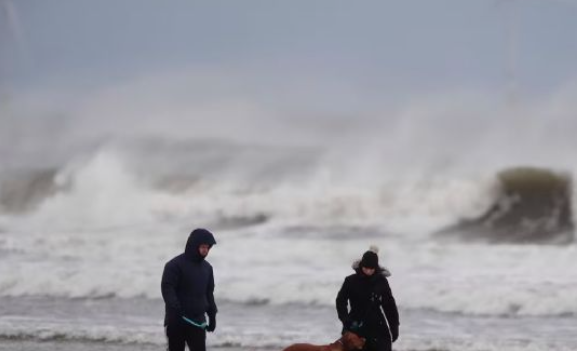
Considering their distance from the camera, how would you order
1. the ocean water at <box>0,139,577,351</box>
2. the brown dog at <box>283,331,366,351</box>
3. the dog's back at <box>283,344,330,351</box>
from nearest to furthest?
the dog's back at <box>283,344,330,351</box>
the brown dog at <box>283,331,366,351</box>
the ocean water at <box>0,139,577,351</box>

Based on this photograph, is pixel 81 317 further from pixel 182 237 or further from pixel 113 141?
pixel 113 141

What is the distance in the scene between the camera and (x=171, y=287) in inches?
256

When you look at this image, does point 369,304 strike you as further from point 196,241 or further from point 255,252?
point 255,252

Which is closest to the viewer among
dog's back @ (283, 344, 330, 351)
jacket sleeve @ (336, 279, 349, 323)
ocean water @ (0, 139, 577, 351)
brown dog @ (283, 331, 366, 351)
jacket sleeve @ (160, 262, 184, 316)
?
dog's back @ (283, 344, 330, 351)

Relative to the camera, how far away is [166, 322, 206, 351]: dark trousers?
6.65 m

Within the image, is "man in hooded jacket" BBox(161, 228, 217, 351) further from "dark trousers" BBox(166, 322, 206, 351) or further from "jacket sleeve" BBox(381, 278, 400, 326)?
"jacket sleeve" BBox(381, 278, 400, 326)

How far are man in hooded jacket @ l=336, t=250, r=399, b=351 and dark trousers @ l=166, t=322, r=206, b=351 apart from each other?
99cm

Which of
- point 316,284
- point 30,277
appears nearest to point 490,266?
point 316,284

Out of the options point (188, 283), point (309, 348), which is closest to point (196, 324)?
point (188, 283)

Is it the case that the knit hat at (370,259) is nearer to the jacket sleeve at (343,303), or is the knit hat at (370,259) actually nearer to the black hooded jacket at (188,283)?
the jacket sleeve at (343,303)

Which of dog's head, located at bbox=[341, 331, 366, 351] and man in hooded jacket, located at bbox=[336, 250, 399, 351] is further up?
man in hooded jacket, located at bbox=[336, 250, 399, 351]

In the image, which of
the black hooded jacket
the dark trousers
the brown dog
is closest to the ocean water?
the dark trousers

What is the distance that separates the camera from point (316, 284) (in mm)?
13172

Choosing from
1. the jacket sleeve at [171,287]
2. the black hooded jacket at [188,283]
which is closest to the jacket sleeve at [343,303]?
the black hooded jacket at [188,283]
